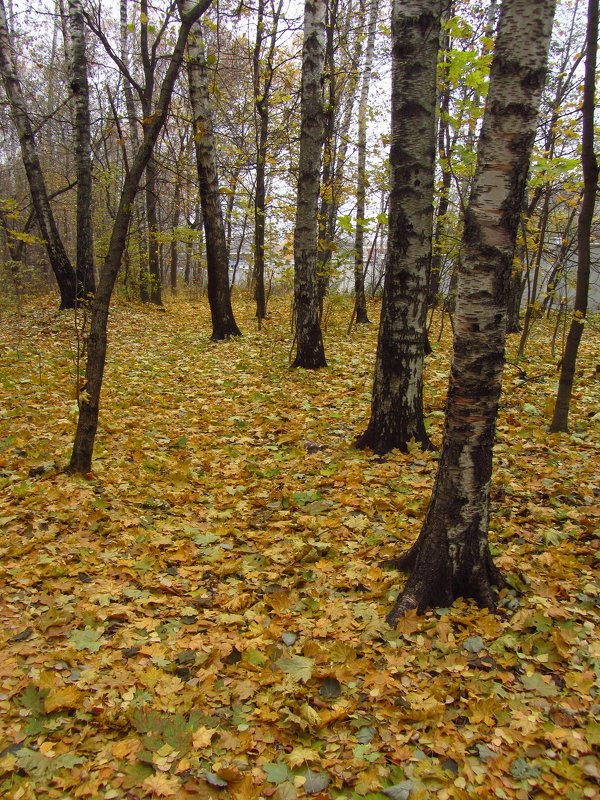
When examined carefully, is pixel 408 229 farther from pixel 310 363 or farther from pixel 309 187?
pixel 310 363

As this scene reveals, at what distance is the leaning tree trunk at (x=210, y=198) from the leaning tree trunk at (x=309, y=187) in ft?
7.75

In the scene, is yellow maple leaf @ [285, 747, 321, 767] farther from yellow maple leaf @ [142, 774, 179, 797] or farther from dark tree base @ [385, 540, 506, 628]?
dark tree base @ [385, 540, 506, 628]

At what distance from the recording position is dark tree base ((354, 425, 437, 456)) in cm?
497

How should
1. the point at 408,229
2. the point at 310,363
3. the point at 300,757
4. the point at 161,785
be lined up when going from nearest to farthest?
the point at 161,785 → the point at 300,757 → the point at 408,229 → the point at 310,363

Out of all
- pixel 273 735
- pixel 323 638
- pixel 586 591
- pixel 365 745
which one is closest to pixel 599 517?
pixel 586 591

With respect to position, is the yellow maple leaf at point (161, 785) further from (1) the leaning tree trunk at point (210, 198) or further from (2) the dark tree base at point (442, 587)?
(1) the leaning tree trunk at point (210, 198)

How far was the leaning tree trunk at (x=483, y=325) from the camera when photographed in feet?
7.73

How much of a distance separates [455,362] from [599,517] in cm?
198

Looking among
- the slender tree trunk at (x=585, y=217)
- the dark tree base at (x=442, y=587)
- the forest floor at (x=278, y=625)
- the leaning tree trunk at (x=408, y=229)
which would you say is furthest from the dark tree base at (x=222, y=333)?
the dark tree base at (x=442, y=587)

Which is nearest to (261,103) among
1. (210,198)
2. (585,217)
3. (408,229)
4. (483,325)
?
(210,198)

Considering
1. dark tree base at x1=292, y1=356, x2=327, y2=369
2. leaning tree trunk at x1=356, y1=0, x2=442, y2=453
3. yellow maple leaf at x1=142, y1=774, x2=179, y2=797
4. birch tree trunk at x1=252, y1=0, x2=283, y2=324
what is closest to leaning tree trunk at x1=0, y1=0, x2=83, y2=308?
birch tree trunk at x1=252, y1=0, x2=283, y2=324

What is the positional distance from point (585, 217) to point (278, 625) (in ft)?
15.2

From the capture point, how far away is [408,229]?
458cm

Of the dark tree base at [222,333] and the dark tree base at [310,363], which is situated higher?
the dark tree base at [222,333]
